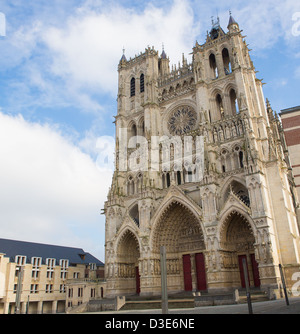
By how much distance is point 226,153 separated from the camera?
105 feet

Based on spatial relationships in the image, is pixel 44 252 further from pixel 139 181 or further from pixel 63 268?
pixel 139 181

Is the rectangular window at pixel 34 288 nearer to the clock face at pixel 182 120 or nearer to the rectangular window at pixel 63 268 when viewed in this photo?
the rectangular window at pixel 63 268

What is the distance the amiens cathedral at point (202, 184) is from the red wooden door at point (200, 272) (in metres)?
0.10

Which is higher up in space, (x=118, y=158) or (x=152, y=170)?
(x=118, y=158)

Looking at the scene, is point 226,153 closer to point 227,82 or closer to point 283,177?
point 283,177

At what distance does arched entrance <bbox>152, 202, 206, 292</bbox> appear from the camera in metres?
31.2

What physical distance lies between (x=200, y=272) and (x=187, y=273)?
5.02ft

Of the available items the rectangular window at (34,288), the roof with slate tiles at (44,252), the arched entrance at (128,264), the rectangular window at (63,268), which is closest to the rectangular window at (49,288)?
the rectangular window at (34,288)

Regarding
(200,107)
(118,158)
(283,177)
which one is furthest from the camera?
(118,158)

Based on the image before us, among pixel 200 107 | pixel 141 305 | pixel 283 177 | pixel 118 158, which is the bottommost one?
pixel 141 305

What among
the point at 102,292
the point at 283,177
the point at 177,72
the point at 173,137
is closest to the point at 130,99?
the point at 177,72

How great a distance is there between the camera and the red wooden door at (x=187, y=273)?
3141 centimetres

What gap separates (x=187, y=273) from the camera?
3189 cm
